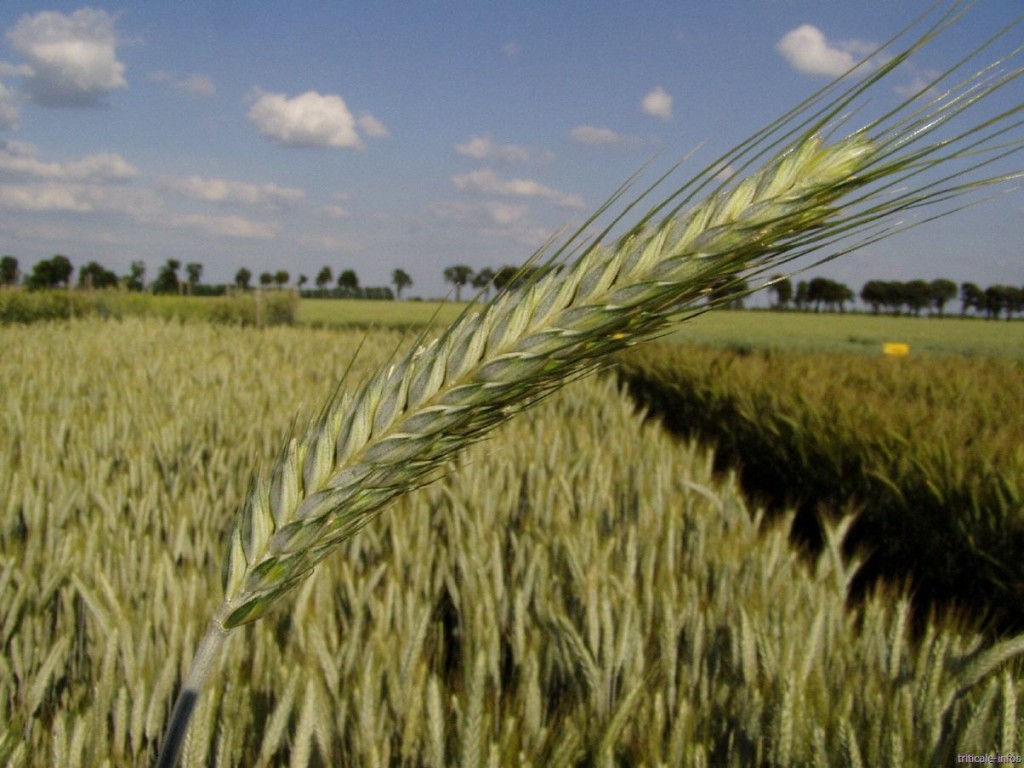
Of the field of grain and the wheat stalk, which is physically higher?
the wheat stalk

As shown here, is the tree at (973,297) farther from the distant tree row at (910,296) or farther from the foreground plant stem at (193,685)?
the foreground plant stem at (193,685)

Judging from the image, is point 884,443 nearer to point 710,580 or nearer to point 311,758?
point 710,580

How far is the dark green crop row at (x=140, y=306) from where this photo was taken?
18.8 metres

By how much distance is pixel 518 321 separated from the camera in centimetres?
65

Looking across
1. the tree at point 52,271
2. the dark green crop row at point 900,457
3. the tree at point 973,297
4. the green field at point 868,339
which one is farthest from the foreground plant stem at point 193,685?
the tree at point 52,271

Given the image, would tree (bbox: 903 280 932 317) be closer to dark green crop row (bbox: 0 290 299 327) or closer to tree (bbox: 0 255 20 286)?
dark green crop row (bbox: 0 290 299 327)

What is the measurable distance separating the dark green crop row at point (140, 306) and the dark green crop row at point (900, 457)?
1418 cm

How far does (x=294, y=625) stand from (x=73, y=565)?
57 centimetres

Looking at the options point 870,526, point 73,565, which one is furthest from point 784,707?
point 870,526

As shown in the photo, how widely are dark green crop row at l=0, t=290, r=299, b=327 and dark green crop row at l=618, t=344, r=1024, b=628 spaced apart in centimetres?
1418

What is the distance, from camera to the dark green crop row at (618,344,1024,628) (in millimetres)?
2998

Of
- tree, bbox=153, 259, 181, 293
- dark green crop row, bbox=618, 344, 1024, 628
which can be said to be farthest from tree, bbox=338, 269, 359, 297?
dark green crop row, bbox=618, 344, 1024, 628

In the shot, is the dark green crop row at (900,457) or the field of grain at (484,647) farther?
the dark green crop row at (900,457)

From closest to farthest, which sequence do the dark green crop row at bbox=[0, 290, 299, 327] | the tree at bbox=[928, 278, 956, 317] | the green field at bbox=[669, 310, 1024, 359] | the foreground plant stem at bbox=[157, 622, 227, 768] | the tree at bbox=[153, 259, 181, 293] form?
1. the foreground plant stem at bbox=[157, 622, 227, 768]
2. the green field at bbox=[669, 310, 1024, 359]
3. the dark green crop row at bbox=[0, 290, 299, 327]
4. the tree at bbox=[928, 278, 956, 317]
5. the tree at bbox=[153, 259, 181, 293]
